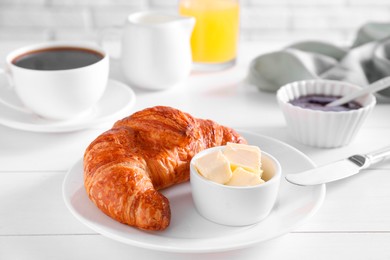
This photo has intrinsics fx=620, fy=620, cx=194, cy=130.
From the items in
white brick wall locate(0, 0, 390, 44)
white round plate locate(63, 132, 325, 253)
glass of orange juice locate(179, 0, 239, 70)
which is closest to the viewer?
white round plate locate(63, 132, 325, 253)

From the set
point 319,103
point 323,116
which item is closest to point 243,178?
point 323,116

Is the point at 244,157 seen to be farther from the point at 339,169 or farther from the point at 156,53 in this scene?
the point at 156,53

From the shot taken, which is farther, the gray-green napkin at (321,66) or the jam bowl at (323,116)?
the gray-green napkin at (321,66)

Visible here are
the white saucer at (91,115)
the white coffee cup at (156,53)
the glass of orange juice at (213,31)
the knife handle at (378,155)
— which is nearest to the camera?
the knife handle at (378,155)

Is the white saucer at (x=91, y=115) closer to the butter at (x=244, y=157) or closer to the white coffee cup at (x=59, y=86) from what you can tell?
the white coffee cup at (x=59, y=86)

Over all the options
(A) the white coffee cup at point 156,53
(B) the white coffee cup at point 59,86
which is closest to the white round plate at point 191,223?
(B) the white coffee cup at point 59,86

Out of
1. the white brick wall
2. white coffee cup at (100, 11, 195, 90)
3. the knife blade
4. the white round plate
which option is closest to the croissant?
the white round plate

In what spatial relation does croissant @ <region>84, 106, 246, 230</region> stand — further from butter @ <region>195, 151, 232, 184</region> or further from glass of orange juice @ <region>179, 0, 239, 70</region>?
glass of orange juice @ <region>179, 0, 239, 70</region>

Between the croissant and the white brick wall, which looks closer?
the croissant
